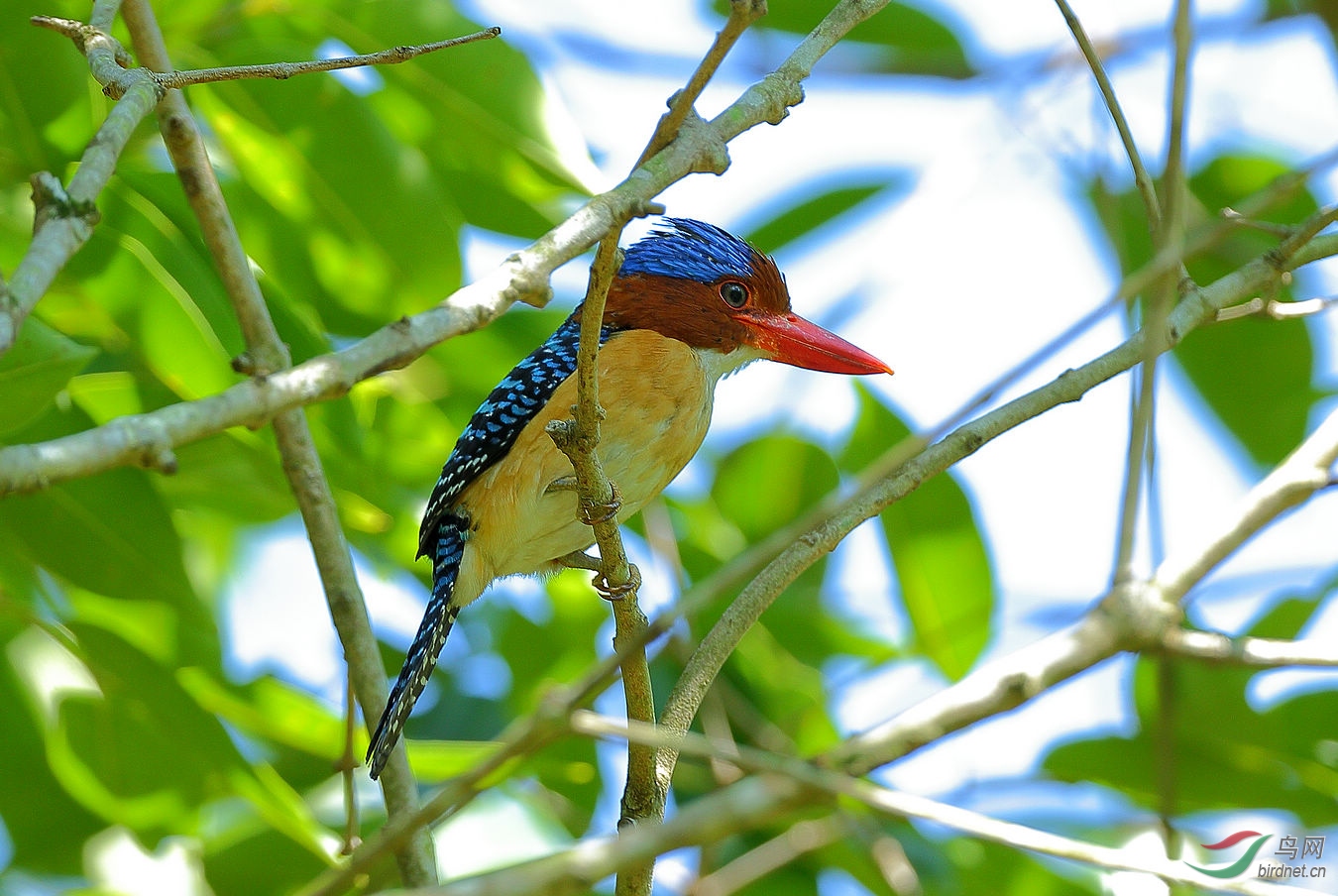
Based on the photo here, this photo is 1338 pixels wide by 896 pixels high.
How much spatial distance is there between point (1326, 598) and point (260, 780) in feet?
8.96

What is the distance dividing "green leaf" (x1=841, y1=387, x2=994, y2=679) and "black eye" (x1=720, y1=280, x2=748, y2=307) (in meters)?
0.48

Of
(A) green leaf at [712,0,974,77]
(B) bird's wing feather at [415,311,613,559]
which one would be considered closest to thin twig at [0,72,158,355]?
(B) bird's wing feather at [415,311,613,559]

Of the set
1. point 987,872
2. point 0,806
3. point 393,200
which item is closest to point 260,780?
point 0,806

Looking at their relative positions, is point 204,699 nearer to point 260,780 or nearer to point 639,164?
point 260,780

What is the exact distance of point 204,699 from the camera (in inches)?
133

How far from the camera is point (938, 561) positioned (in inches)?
148

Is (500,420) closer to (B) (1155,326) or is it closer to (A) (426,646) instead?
(A) (426,646)

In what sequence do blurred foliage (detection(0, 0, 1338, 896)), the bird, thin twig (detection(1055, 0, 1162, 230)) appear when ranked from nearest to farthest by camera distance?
thin twig (detection(1055, 0, 1162, 230)) → blurred foliage (detection(0, 0, 1338, 896)) → the bird

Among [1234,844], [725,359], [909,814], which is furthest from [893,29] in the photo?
[909,814]

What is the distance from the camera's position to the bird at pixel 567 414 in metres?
3.31

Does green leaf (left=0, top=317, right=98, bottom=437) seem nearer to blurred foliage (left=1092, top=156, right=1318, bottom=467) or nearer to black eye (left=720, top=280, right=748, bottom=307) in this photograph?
black eye (left=720, top=280, right=748, bottom=307)

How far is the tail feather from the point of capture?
2900 mm

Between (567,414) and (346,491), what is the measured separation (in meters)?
0.61

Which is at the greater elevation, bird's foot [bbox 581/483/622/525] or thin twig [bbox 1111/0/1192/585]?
bird's foot [bbox 581/483/622/525]
